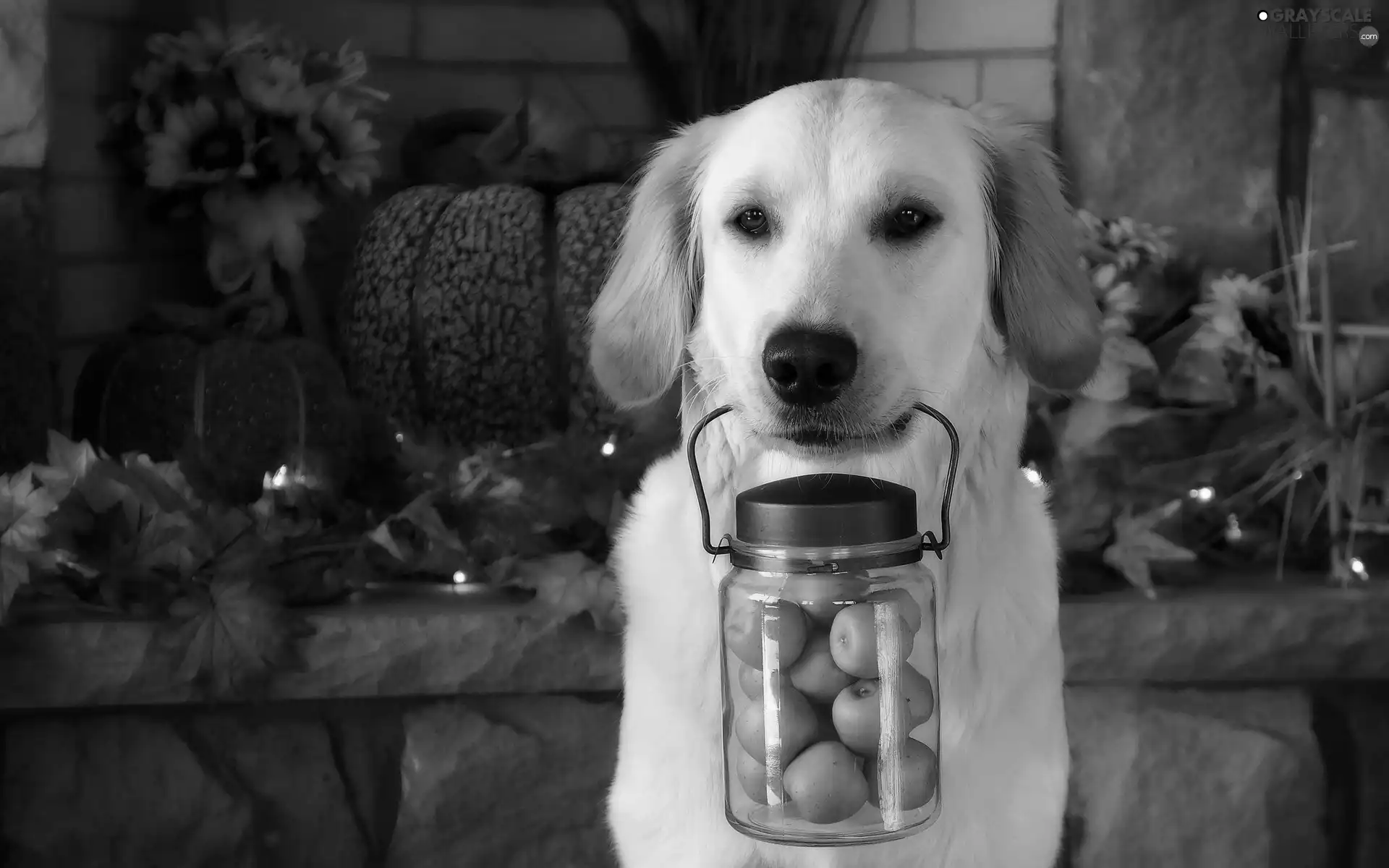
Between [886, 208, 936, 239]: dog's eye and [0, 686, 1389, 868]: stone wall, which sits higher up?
[886, 208, 936, 239]: dog's eye

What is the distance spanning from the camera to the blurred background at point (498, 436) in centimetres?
146

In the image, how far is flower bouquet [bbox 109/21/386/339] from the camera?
1884mm

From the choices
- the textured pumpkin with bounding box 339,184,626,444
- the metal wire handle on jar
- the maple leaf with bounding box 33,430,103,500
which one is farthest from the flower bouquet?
the metal wire handle on jar

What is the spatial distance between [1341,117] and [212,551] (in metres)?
1.62

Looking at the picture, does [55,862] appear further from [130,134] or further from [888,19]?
[888,19]

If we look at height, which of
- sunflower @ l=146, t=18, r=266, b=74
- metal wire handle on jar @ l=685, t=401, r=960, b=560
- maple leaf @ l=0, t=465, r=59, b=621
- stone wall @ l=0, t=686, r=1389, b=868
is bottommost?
stone wall @ l=0, t=686, r=1389, b=868

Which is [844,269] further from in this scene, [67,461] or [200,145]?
[200,145]

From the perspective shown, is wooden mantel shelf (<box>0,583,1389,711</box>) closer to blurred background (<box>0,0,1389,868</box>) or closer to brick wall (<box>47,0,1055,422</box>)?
blurred background (<box>0,0,1389,868</box>)

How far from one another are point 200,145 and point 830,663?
→ 1.46 m

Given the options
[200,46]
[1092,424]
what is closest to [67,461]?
[200,46]

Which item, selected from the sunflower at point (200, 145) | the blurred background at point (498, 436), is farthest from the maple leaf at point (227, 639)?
the sunflower at point (200, 145)

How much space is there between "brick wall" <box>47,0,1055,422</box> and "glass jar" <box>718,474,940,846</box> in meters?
1.35

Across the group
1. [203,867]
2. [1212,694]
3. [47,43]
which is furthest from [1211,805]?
[47,43]

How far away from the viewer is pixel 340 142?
1.96 m
